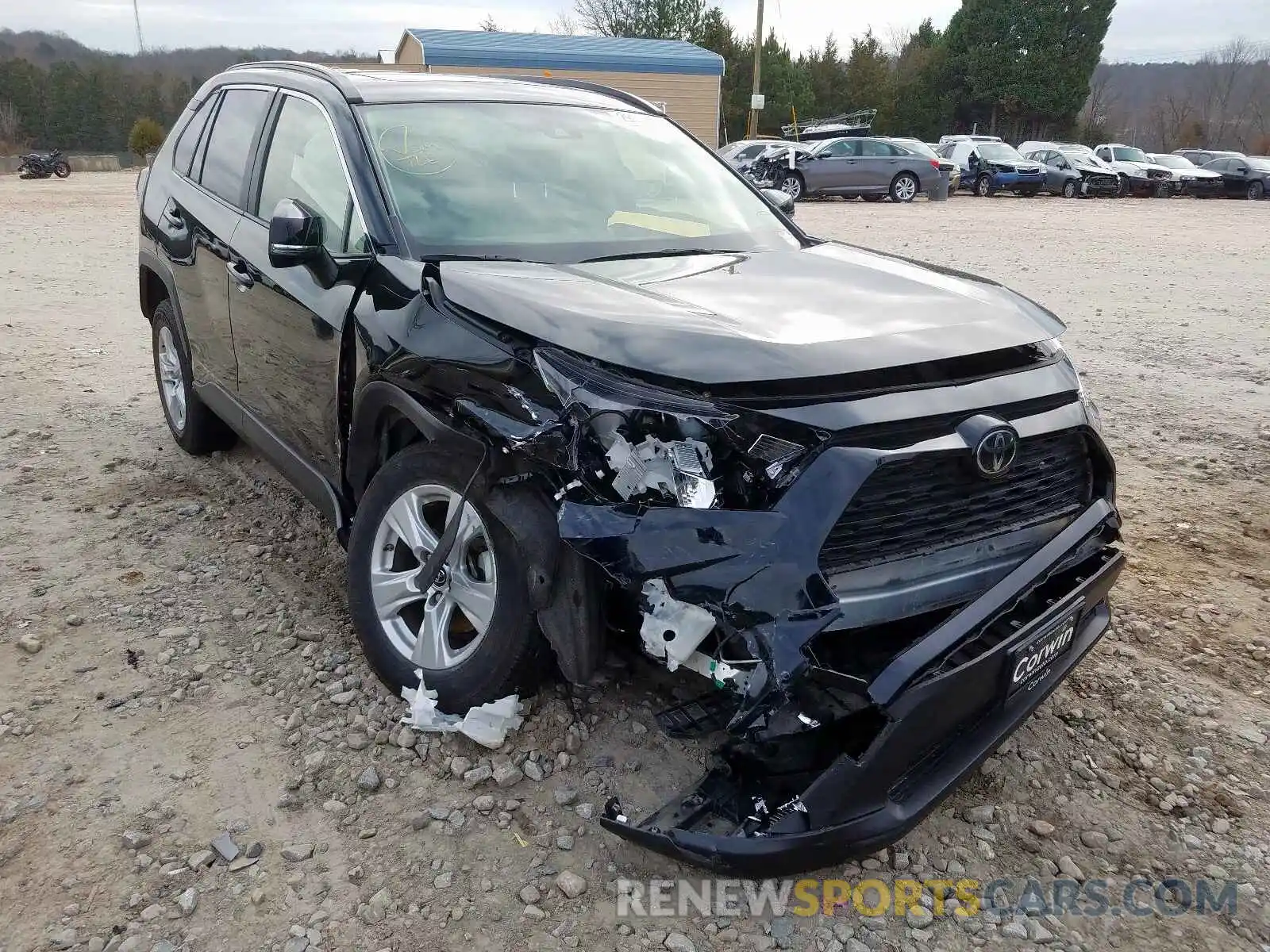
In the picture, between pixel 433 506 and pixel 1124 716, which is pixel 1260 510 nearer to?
pixel 1124 716

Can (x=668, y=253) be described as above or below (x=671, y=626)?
above

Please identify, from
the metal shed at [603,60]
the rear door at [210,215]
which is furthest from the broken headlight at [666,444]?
the metal shed at [603,60]

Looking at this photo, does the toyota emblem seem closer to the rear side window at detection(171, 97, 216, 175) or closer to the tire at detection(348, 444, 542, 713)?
the tire at detection(348, 444, 542, 713)

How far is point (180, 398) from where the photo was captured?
5.18 metres

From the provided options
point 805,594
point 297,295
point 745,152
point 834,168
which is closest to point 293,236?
point 297,295

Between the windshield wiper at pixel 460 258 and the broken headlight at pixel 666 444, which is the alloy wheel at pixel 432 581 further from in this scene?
the windshield wiper at pixel 460 258

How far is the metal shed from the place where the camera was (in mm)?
29016

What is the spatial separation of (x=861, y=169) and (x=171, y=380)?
21934mm

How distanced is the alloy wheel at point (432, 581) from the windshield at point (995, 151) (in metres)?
28.6

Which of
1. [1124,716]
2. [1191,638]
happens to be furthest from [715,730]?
[1191,638]

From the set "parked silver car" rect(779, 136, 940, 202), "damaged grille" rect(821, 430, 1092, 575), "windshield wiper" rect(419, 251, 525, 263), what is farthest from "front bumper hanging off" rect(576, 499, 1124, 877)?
"parked silver car" rect(779, 136, 940, 202)

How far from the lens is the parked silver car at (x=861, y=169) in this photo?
24297 mm

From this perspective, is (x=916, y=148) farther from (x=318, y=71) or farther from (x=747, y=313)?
(x=747, y=313)

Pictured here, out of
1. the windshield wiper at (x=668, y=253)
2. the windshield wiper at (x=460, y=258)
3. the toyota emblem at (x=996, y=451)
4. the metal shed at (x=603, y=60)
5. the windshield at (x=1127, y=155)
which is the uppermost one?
the metal shed at (x=603, y=60)
